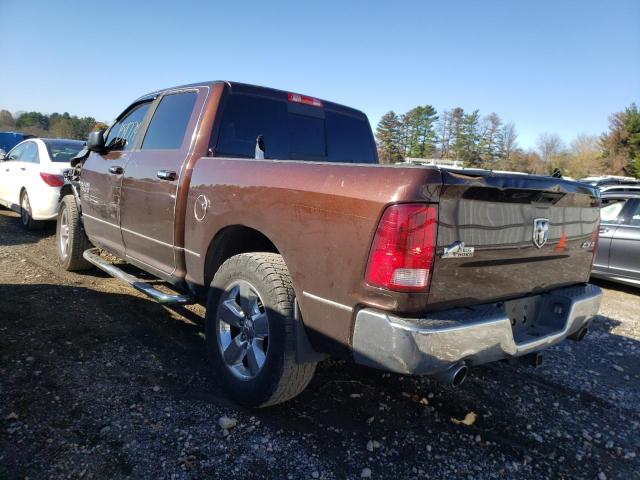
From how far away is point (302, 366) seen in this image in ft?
8.34

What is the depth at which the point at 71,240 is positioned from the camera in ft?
17.2

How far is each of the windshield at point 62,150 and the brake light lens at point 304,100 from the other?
518cm

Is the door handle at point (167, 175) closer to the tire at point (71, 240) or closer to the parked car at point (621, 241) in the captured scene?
the tire at point (71, 240)

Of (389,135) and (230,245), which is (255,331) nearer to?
(230,245)

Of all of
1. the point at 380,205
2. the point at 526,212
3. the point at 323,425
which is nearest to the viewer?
the point at 380,205

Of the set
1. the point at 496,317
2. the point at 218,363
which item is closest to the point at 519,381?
the point at 496,317

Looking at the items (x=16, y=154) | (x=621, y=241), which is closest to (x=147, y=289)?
(x=621, y=241)

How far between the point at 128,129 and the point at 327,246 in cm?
318

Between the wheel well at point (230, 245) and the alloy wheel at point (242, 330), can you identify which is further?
the wheel well at point (230, 245)

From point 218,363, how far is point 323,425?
0.79m

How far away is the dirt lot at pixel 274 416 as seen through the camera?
7.63 ft

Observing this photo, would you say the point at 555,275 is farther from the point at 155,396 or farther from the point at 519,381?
the point at 155,396

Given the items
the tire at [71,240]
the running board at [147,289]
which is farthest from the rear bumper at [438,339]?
the tire at [71,240]

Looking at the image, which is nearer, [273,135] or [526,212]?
[526,212]
